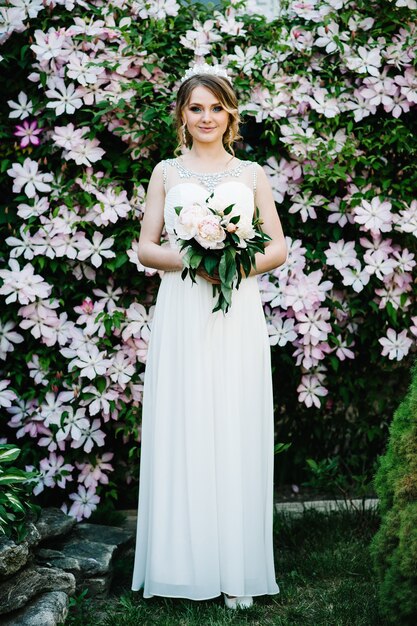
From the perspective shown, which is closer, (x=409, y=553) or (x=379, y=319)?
(x=409, y=553)

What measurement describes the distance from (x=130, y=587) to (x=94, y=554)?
24cm

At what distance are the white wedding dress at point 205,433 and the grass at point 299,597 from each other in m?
0.08

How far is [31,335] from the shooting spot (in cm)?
430

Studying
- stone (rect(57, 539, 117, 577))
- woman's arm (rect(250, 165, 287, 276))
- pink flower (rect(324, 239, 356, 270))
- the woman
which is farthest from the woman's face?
stone (rect(57, 539, 117, 577))

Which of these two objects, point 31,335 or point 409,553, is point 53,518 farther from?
point 409,553

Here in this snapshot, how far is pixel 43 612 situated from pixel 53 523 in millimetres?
746

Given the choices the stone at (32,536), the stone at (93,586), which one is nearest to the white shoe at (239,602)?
the stone at (93,586)

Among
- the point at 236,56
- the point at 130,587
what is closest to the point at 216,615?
the point at 130,587

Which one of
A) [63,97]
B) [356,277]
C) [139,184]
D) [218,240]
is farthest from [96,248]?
[356,277]

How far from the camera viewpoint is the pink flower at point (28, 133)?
4129mm

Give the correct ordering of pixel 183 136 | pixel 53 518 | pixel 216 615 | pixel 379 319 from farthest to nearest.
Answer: pixel 379 319 → pixel 53 518 → pixel 183 136 → pixel 216 615

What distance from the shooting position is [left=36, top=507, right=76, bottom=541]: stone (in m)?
3.69

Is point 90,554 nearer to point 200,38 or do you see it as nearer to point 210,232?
point 210,232

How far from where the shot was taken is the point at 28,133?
13.7 feet
